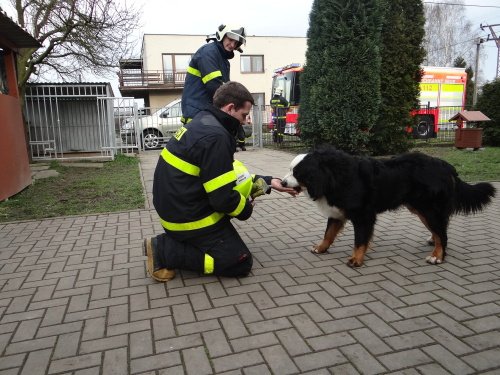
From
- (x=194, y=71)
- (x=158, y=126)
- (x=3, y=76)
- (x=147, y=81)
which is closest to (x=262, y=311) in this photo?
(x=194, y=71)

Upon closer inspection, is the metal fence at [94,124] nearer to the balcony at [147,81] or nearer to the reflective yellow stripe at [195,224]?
the reflective yellow stripe at [195,224]

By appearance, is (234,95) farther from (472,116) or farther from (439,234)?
(472,116)

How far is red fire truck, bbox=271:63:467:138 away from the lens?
1616cm

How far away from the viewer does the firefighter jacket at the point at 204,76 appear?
4184 mm

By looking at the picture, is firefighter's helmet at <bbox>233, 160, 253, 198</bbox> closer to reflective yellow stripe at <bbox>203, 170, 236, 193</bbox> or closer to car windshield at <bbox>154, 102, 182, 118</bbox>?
reflective yellow stripe at <bbox>203, 170, 236, 193</bbox>

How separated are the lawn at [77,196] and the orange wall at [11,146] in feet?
0.75

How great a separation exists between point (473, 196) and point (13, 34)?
26.4 feet

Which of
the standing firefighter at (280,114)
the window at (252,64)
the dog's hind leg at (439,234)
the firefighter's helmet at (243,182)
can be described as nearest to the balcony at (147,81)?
the window at (252,64)

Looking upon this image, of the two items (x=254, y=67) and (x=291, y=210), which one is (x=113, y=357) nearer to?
(x=291, y=210)

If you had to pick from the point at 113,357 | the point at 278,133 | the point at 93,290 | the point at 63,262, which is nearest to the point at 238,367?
the point at 113,357

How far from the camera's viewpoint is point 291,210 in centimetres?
575

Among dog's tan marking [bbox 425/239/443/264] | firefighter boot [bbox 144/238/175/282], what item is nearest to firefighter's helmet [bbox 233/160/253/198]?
firefighter boot [bbox 144/238/175/282]

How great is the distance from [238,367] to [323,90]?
883 centimetres

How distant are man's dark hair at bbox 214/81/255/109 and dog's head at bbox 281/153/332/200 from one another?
2.37 ft
